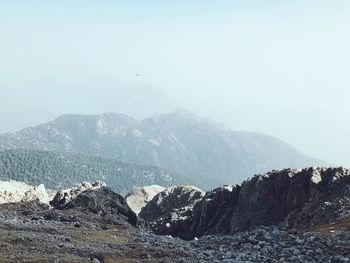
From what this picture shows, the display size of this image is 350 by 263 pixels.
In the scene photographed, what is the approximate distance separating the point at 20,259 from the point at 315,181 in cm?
7970

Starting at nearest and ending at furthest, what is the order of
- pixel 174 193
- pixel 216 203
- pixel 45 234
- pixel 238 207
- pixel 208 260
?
pixel 208 260 < pixel 45 234 < pixel 238 207 < pixel 216 203 < pixel 174 193

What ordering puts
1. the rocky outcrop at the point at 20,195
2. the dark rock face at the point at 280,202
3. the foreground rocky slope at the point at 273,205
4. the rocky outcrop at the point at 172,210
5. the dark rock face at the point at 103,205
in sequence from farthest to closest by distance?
the rocky outcrop at the point at 172,210 < the rocky outcrop at the point at 20,195 < the foreground rocky slope at the point at 273,205 < the dark rock face at the point at 280,202 < the dark rock face at the point at 103,205

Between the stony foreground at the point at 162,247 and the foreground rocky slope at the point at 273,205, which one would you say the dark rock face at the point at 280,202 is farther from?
the stony foreground at the point at 162,247

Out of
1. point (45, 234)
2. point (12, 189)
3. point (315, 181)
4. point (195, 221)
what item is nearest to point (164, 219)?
point (195, 221)

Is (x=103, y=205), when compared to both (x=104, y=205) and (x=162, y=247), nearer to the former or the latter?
(x=104, y=205)

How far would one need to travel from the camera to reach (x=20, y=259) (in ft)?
148

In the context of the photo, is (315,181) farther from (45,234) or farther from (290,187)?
(45,234)

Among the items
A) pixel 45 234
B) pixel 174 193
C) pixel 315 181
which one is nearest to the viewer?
pixel 45 234

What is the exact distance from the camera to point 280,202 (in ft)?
386

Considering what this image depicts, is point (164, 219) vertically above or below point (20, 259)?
below

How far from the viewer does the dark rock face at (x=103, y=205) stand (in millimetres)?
97375

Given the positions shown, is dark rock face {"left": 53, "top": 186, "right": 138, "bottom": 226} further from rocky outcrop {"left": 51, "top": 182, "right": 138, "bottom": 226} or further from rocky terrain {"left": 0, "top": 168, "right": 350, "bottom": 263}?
rocky terrain {"left": 0, "top": 168, "right": 350, "bottom": 263}

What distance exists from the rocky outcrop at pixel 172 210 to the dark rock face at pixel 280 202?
6.92 metres

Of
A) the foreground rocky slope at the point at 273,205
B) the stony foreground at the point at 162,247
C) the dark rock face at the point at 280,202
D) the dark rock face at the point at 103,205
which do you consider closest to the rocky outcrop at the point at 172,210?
the foreground rocky slope at the point at 273,205
